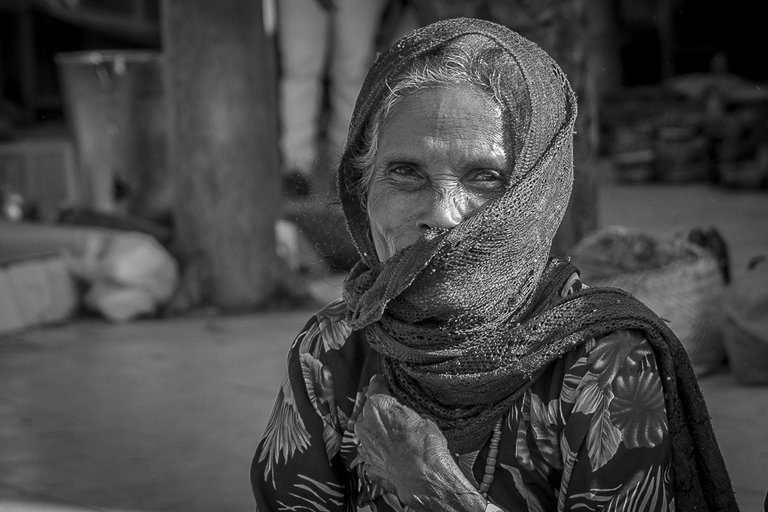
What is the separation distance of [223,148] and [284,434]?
386cm

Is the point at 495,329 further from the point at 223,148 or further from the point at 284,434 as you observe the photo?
the point at 223,148

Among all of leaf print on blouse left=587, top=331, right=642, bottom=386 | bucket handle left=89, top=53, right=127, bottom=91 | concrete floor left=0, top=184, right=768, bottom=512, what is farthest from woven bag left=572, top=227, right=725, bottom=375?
bucket handle left=89, top=53, right=127, bottom=91

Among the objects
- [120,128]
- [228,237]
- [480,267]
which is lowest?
[228,237]

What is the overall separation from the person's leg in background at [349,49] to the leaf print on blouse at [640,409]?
210 inches

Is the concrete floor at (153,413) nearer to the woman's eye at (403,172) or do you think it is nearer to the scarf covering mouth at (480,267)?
the scarf covering mouth at (480,267)

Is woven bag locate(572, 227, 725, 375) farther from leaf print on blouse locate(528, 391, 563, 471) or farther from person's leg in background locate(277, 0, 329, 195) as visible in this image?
person's leg in background locate(277, 0, 329, 195)

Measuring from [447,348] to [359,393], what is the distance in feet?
0.78

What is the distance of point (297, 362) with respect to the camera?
208 centimetres

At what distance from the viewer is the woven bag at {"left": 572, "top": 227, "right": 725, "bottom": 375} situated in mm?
4363

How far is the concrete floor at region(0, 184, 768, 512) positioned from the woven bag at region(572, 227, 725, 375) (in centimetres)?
19

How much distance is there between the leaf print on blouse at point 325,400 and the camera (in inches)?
79.8

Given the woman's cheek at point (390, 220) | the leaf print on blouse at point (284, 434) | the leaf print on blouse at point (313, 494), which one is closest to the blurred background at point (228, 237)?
the woman's cheek at point (390, 220)

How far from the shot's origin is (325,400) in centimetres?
203

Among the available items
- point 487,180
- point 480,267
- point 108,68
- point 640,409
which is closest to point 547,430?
point 640,409
